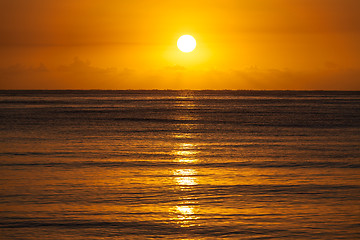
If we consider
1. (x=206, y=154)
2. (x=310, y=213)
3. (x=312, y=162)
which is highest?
(x=206, y=154)

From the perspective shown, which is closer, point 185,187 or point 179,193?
point 179,193

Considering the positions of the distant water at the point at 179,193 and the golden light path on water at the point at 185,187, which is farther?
the golden light path on water at the point at 185,187

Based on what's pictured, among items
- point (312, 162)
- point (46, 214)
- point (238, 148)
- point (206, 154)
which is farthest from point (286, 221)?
point (238, 148)

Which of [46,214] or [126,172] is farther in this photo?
[126,172]

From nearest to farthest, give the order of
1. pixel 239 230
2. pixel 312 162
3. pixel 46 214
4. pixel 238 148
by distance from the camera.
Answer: pixel 239 230 → pixel 46 214 → pixel 312 162 → pixel 238 148

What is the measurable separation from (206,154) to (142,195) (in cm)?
1057

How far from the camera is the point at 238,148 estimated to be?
2895cm

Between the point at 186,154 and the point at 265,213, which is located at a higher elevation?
the point at 186,154

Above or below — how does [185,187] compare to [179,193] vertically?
above

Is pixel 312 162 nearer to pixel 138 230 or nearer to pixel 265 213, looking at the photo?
pixel 265 213

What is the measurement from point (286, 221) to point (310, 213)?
1.08 m

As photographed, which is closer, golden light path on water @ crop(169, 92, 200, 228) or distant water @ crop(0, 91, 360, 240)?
distant water @ crop(0, 91, 360, 240)

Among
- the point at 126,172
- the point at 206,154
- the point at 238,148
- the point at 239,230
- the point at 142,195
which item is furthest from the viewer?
the point at 238,148

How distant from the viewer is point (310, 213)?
13883 mm
